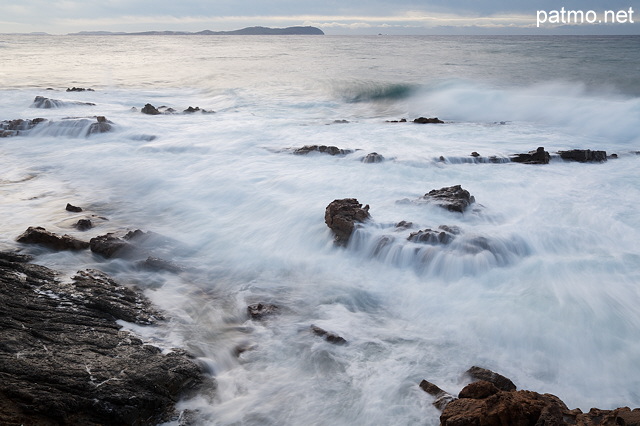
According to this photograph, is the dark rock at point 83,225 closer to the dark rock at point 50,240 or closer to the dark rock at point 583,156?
the dark rock at point 50,240

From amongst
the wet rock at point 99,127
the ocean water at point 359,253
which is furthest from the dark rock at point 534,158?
the wet rock at point 99,127

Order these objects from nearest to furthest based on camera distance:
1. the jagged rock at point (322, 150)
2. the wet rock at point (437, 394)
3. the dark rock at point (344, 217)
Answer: the wet rock at point (437, 394)
the dark rock at point (344, 217)
the jagged rock at point (322, 150)

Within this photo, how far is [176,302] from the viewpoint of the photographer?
5.55 metres

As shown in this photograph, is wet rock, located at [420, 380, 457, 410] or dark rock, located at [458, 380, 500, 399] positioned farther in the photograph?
wet rock, located at [420, 380, 457, 410]

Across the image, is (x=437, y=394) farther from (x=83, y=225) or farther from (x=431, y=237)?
(x=83, y=225)

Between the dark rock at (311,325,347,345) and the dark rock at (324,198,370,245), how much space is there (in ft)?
7.02

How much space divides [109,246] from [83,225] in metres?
1.27

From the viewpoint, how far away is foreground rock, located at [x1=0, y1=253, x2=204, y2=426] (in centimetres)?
329

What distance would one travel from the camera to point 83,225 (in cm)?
733

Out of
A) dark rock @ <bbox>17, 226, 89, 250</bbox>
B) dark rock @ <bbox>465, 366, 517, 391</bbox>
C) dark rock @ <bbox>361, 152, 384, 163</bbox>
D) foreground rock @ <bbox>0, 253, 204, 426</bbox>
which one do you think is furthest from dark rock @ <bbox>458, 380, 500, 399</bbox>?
dark rock @ <bbox>361, 152, 384, 163</bbox>

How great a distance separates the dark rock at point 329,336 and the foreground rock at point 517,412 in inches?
61.8

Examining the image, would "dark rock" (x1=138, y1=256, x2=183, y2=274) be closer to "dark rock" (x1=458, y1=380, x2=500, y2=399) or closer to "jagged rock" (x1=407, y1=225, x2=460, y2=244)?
"jagged rock" (x1=407, y1=225, x2=460, y2=244)

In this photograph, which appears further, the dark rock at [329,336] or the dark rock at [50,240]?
the dark rock at [50,240]

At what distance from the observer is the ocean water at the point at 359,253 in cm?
451
